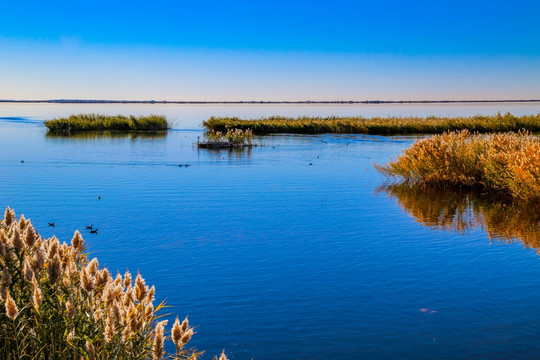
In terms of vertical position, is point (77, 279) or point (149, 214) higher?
point (77, 279)

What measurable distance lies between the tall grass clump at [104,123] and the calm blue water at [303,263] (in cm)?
3238

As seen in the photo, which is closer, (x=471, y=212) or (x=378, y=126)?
(x=471, y=212)

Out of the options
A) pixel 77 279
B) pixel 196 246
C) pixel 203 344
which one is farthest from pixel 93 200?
pixel 77 279

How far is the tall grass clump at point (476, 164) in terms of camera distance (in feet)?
51.9

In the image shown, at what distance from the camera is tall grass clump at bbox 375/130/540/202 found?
1581 cm

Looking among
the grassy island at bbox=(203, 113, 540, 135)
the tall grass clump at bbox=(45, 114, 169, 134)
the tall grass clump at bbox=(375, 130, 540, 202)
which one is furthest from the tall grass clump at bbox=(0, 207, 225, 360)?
the tall grass clump at bbox=(45, 114, 169, 134)

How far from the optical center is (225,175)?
23047 mm

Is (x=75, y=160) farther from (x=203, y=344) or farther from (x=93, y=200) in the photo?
(x=203, y=344)

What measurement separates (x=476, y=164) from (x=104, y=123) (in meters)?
42.8

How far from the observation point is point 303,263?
10.4 metres

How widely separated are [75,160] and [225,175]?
9440mm

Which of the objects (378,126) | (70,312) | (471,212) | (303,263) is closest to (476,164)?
(471,212)

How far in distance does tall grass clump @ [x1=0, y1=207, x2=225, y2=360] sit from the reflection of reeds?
9815mm

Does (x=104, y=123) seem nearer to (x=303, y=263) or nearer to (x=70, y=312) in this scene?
(x=303, y=263)
